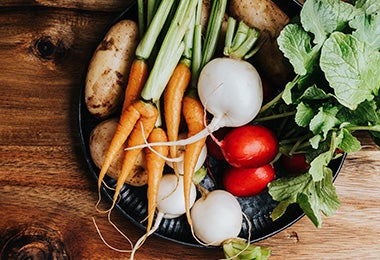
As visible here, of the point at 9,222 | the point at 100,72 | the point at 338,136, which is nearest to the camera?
the point at 338,136

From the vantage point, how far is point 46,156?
1345 millimetres

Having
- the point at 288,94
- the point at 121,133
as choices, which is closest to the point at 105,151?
the point at 121,133

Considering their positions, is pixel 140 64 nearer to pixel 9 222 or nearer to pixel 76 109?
pixel 76 109

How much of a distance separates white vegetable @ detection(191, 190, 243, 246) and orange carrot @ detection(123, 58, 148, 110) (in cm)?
25

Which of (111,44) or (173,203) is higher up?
(111,44)

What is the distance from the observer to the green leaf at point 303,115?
114 centimetres

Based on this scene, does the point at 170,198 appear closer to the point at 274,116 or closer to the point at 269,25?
the point at 274,116

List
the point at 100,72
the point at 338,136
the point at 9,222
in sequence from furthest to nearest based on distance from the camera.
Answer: the point at 9,222 → the point at 100,72 → the point at 338,136

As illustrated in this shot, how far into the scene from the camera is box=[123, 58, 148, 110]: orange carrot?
1215mm

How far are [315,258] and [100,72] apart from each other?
582 mm

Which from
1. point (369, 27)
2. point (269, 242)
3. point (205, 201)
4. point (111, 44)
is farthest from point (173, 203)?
point (369, 27)

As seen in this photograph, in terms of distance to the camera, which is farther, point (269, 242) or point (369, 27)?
point (269, 242)

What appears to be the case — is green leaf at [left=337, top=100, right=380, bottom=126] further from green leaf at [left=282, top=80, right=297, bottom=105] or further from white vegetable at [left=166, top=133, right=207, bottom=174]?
white vegetable at [left=166, top=133, right=207, bottom=174]

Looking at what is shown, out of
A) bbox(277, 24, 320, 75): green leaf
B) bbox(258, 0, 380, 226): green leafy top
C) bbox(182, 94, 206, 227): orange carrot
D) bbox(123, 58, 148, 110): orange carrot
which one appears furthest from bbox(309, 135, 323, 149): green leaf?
bbox(123, 58, 148, 110): orange carrot
